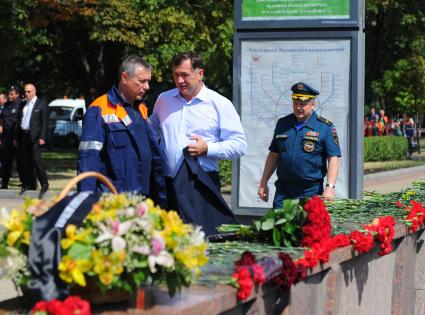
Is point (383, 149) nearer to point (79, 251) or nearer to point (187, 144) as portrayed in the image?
point (187, 144)

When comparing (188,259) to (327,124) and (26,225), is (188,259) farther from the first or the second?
(327,124)

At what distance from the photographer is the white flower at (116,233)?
3367 millimetres

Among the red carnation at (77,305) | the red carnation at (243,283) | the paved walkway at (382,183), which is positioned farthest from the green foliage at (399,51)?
the red carnation at (77,305)

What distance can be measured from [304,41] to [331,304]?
5.68m

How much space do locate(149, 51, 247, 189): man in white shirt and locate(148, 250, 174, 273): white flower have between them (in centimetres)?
377

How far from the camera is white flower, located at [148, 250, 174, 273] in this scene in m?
3.42

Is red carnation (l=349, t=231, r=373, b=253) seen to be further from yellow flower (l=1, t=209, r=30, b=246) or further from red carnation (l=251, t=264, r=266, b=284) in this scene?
→ yellow flower (l=1, t=209, r=30, b=246)

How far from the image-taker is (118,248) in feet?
11.0

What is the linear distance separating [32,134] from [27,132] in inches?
6.7

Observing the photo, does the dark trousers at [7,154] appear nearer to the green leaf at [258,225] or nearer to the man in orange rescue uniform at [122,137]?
the man in orange rescue uniform at [122,137]

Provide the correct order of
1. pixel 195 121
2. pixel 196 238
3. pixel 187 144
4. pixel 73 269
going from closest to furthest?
pixel 73 269
pixel 196 238
pixel 187 144
pixel 195 121

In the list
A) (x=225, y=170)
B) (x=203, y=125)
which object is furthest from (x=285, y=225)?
(x=225, y=170)

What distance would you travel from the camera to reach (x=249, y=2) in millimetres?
10727

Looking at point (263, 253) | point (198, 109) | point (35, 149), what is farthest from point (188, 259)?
point (35, 149)
